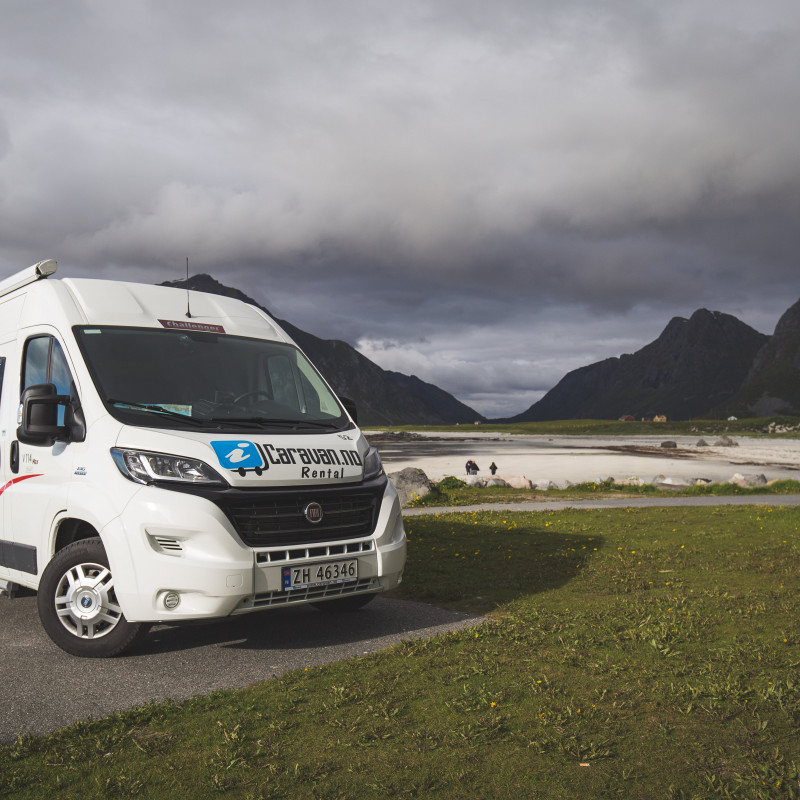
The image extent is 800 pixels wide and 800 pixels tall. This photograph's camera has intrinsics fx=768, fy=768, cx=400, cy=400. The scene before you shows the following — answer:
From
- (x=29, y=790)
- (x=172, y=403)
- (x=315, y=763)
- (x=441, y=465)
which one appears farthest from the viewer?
(x=441, y=465)

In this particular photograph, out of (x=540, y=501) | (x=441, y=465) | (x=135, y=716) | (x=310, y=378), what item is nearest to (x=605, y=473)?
(x=441, y=465)

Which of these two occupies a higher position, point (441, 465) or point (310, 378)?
point (310, 378)

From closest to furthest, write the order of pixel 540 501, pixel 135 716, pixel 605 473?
pixel 135 716, pixel 540 501, pixel 605 473

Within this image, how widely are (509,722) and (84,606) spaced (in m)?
3.68

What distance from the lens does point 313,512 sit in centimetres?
645

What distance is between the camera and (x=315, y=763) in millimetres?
4195

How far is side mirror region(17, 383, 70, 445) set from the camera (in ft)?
21.0

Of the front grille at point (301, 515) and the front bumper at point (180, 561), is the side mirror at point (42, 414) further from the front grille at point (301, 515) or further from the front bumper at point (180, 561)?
the front grille at point (301, 515)

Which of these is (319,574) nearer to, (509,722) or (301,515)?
(301,515)

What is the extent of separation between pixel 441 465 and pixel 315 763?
146 ft

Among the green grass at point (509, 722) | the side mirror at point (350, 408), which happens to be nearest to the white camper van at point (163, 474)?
the side mirror at point (350, 408)

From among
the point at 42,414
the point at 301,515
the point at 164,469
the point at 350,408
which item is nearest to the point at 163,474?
the point at 164,469

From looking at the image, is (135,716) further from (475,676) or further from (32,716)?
(475,676)

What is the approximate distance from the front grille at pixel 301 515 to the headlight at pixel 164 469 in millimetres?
268
